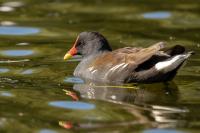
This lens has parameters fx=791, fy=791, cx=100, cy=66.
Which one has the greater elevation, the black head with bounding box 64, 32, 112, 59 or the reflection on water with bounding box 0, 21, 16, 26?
the black head with bounding box 64, 32, 112, 59

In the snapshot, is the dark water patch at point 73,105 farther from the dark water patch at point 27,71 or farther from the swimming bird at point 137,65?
the dark water patch at point 27,71

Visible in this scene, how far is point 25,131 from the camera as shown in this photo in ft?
25.6

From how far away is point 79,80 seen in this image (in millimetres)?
10422

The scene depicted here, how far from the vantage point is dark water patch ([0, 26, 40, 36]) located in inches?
542

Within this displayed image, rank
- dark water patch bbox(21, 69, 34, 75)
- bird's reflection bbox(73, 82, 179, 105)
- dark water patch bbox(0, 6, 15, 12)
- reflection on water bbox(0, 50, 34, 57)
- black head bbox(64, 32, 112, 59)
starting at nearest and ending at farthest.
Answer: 1. bird's reflection bbox(73, 82, 179, 105)
2. dark water patch bbox(21, 69, 34, 75)
3. black head bbox(64, 32, 112, 59)
4. reflection on water bbox(0, 50, 34, 57)
5. dark water patch bbox(0, 6, 15, 12)

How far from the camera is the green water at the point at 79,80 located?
8.09 meters

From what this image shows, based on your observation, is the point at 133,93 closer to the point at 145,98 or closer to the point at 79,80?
the point at 145,98

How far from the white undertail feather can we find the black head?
1332 mm

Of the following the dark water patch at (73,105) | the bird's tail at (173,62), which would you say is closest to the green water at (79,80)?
the dark water patch at (73,105)

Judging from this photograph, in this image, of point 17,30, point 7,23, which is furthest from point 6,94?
point 7,23

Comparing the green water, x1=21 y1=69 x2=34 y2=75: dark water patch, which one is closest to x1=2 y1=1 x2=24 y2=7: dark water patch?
the green water

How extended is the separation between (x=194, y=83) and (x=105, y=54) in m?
1.26

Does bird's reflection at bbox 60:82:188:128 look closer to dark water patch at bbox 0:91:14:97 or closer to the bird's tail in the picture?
the bird's tail

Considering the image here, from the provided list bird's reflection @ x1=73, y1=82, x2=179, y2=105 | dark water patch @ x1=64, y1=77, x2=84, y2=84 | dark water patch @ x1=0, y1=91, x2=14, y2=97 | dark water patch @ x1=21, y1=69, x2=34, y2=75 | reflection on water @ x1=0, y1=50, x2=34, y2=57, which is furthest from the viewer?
reflection on water @ x1=0, y1=50, x2=34, y2=57
